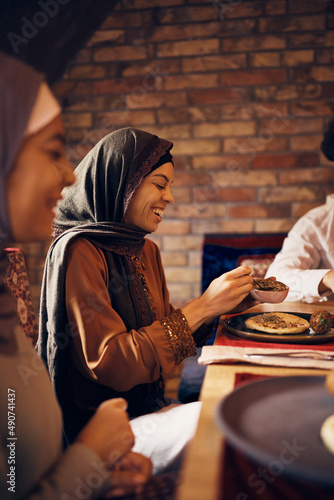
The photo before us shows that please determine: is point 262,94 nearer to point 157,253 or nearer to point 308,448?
point 157,253

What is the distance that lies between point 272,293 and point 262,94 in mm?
1677

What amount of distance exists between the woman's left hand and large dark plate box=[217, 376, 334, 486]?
26 centimetres

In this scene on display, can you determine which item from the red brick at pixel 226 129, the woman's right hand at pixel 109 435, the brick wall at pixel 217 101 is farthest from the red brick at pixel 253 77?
the woman's right hand at pixel 109 435

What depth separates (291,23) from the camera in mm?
2465

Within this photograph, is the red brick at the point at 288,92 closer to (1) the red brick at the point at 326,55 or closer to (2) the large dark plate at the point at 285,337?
(1) the red brick at the point at 326,55

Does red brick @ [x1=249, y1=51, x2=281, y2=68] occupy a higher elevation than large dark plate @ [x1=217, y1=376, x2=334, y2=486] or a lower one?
higher

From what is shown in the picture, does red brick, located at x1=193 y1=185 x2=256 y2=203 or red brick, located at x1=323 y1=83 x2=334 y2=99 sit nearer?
red brick, located at x1=323 y1=83 x2=334 y2=99

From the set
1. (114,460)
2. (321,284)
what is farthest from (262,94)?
(114,460)

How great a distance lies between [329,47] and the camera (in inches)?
96.6

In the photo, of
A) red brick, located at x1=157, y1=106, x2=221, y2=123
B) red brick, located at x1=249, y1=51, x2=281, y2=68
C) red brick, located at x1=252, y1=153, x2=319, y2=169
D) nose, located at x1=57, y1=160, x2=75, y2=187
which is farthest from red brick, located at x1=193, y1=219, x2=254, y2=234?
nose, located at x1=57, y1=160, x2=75, y2=187

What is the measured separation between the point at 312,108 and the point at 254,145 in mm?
392

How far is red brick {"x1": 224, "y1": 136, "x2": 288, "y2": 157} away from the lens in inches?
101

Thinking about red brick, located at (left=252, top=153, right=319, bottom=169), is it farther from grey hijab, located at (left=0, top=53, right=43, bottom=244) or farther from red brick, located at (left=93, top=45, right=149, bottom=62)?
grey hijab, located at (left=0, top=53, right=43, bottom=244)

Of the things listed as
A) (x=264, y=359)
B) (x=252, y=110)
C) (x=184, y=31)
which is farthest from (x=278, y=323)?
(x=184, y=31)
